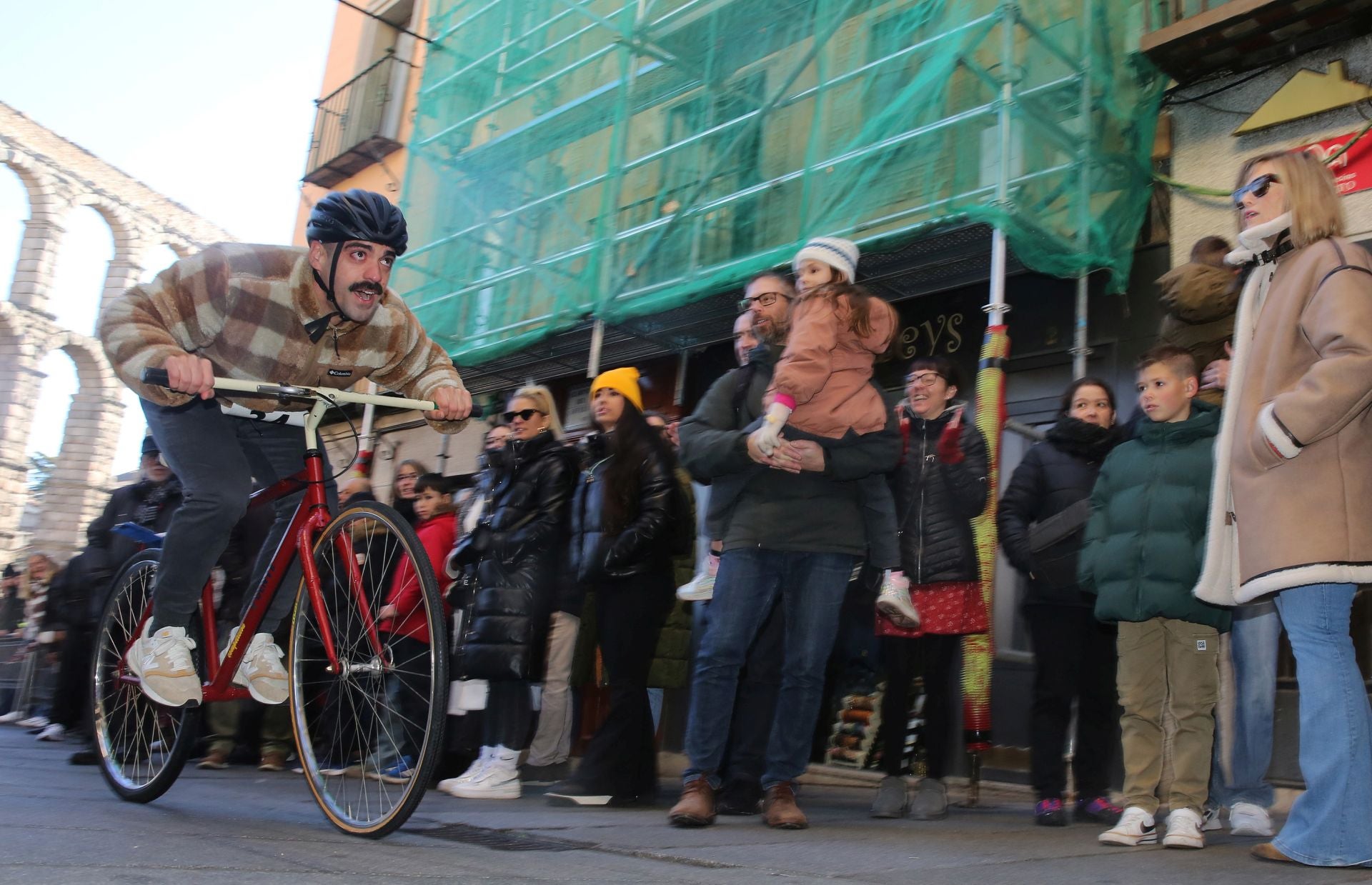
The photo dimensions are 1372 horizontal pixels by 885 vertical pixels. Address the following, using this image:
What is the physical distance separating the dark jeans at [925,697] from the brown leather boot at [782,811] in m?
1.00

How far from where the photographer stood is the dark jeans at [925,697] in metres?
4.85

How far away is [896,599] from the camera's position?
4172 mm

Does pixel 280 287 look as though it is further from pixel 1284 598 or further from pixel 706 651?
pixel 1284 598

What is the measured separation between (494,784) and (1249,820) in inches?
126

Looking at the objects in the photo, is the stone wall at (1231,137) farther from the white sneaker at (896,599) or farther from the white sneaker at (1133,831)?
the white sneaker at (1133,831)

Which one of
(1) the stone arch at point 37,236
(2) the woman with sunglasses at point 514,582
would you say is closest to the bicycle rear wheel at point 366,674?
(2) the woman with sunglasses at point 514,582

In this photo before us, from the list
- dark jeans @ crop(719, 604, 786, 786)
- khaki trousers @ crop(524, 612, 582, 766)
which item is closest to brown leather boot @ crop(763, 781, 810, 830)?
dark jeans @ crop(719, 604, 786, 786)

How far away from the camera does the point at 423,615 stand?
309 centimetres

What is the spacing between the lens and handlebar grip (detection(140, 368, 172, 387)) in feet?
10.5

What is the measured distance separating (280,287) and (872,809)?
10.1 ft

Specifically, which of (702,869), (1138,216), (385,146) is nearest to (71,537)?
(385,146)

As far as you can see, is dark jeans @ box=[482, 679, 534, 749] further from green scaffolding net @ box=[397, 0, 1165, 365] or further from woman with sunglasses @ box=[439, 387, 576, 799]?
green scaffolding net @ box=[397, 0, 1165, 365]

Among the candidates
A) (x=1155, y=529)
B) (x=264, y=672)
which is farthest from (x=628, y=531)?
(x=1155, y=529)

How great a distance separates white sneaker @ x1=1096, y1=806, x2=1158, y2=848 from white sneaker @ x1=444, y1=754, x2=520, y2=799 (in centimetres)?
276
